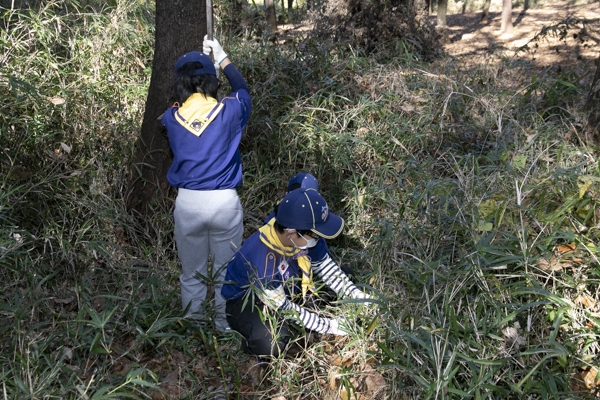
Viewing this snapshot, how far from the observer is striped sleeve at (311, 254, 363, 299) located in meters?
3.11

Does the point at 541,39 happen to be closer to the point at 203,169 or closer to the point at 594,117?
the point at 594,117

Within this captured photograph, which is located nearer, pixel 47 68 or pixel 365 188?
pixel 365 188

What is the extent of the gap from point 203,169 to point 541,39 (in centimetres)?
844

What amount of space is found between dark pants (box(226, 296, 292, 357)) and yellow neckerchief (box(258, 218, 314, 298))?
25 cm

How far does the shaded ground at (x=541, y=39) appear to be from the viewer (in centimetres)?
708

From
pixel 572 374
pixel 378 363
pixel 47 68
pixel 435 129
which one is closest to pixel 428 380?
pixel 378 363

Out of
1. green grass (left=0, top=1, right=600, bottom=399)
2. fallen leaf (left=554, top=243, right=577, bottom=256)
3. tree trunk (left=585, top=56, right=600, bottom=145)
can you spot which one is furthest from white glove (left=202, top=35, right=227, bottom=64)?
tree trunk (left=585, top=56, right=600, bottom=145)

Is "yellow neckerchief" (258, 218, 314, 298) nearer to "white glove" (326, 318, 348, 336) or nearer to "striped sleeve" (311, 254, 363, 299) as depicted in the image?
A: "striped sleeve" (311, 254, 363, 299)

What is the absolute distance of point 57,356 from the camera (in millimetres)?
2768

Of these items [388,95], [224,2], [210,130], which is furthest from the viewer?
[224,2]

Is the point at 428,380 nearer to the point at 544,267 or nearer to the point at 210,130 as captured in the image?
the point at 544,267

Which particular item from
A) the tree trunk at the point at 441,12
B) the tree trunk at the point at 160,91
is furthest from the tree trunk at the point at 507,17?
the tree trunk at the point at 160,91

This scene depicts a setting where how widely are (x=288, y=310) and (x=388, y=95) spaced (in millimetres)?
2751

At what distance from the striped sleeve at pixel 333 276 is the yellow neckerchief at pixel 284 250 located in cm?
12
